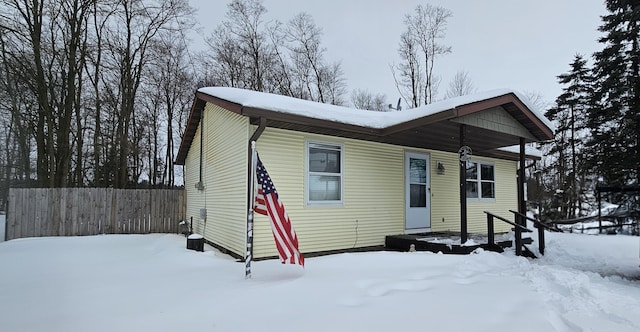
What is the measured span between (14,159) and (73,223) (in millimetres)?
8064

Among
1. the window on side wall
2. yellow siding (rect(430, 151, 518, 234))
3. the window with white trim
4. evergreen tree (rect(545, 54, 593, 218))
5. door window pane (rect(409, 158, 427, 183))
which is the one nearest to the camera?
the window on side wall

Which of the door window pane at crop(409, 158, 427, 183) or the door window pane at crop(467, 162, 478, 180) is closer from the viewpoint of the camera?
the door window pane at crop(409, 158, 427, 183)

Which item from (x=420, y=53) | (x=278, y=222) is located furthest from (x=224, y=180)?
(x=420, y=53)

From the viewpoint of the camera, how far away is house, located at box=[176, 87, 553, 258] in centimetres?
612

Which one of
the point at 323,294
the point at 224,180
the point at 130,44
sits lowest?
the point at 323,294

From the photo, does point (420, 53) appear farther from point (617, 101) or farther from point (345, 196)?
point (345, 196)

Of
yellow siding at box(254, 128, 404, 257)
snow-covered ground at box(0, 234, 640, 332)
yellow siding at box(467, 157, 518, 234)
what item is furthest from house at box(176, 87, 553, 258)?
snow-covered ground at box(0, 234, 640, 332)

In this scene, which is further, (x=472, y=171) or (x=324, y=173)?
(x=472, y=171)

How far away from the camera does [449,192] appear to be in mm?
9258

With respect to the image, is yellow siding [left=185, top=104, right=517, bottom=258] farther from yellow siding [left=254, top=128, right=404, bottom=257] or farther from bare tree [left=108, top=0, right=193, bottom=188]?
bare tree [left=108, top=0, right=193, bottom=188]

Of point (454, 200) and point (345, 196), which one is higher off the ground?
point (345, 196)

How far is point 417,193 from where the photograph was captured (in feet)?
27.9

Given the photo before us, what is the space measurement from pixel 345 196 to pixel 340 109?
1747 mm

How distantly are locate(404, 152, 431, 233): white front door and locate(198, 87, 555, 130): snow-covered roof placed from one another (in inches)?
68.5
